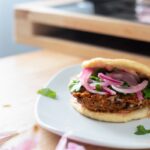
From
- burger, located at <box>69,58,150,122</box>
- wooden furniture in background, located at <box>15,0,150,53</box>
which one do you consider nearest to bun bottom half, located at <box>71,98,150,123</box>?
burger, located at <box>69,58,150,122</box>

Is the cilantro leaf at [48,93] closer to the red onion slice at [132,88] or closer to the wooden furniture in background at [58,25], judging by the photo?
the red onion slice at [132,88]

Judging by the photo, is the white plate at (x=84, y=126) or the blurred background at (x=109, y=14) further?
the blurred background at (x=109, y=14)

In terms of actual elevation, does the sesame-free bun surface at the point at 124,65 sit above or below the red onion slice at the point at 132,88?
above

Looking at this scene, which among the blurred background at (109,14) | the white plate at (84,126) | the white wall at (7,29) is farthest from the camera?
the white wall at (7,29)

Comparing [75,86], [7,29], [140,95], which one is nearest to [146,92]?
[140,95]

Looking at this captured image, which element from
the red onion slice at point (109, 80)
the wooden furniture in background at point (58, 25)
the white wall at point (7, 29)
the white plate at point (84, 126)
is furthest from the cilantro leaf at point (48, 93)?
the white wall at point (7, 29)

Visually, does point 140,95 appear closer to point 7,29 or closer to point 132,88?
point 132,88

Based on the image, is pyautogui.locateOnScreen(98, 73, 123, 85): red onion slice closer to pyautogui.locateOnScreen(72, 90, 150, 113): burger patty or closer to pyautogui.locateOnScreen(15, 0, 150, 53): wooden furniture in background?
pyautogui.locateOnScreen(72, 90, 150, 113): burger patty
